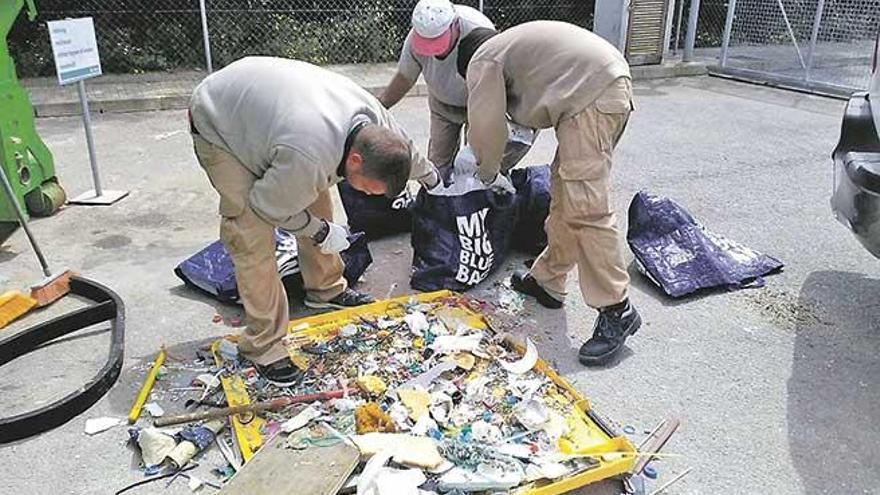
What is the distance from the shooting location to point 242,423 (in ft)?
8.82

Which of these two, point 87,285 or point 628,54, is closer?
point 87,285

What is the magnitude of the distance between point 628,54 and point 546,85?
7054mm

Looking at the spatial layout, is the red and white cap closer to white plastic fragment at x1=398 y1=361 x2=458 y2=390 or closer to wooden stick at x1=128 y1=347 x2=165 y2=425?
white plastic fragment at x1=398 y1=361 x2=458 y2=390

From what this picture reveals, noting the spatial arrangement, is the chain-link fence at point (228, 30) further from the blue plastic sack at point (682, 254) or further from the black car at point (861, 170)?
the black car at point (861, 170)

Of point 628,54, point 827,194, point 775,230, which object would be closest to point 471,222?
point 775,230

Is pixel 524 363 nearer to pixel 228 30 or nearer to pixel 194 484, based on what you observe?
pixel 194 484

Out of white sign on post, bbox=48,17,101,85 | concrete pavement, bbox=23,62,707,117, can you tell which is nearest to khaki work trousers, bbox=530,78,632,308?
white sign on post, bbox=48,17,101,85

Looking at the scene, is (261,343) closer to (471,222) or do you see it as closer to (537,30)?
(471,222)

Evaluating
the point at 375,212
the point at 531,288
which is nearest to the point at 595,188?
the point at 531,288

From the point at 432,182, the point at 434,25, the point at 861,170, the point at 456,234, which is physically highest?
Answer: the point at 434,25

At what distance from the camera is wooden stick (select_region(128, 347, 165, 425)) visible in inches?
110

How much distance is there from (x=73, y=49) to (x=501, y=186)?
119 inches

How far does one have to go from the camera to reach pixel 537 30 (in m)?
3.16

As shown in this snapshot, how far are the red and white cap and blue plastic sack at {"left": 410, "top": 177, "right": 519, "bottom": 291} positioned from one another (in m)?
0.69
